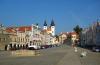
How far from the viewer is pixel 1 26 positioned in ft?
331

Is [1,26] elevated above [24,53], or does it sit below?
above

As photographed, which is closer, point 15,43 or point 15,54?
point 15,54

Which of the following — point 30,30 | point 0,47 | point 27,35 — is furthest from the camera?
point 30,30

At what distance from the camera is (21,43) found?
119m

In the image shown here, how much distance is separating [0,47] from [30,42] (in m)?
39.9

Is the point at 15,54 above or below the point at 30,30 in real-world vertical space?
below

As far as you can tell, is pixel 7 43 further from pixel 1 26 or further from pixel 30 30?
pixel 30 30

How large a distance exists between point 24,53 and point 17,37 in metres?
58.8

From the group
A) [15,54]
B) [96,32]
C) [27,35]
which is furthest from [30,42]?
[15,54]

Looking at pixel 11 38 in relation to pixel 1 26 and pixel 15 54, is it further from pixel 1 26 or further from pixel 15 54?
pixel 15 54

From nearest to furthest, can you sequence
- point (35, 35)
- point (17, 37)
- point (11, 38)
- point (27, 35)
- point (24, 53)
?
1. point (24, 53)
2. point (11, 38)
3. point (17, 37)
4. point (27, 35)
5. point (35, 35)

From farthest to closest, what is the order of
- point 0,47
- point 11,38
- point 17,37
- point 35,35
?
point 35,35 < point 17,37 < point 11,38 < point 0,47

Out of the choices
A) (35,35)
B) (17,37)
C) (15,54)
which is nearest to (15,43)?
(17,37)

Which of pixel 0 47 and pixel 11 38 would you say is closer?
pixel 0 47
